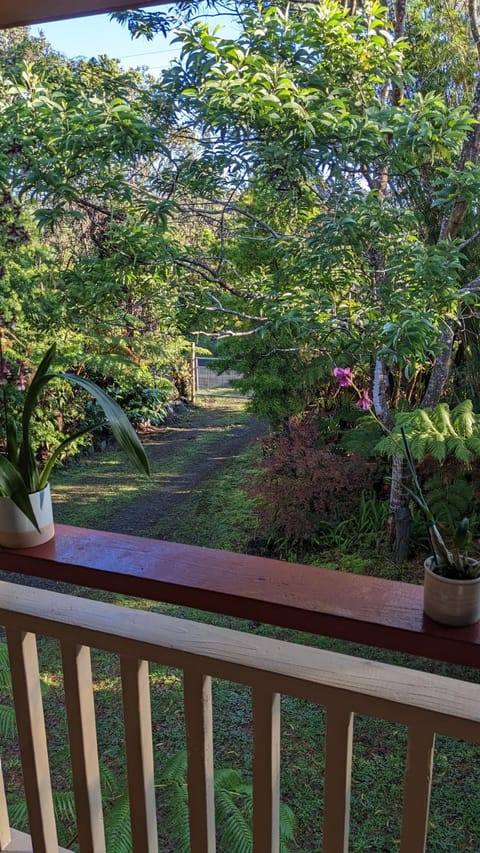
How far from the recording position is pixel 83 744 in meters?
0.92

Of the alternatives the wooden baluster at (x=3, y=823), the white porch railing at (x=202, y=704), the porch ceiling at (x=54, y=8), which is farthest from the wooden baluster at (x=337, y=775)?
the porch ceiling at (x=54, y=8)

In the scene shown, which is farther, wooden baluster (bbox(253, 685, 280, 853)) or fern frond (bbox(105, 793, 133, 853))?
fern frond (bbox(105, 793, 133, 853))

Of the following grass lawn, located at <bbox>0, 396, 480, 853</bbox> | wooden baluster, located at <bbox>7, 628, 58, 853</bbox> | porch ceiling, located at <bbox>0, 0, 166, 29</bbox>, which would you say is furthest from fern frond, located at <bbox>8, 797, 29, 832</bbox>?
porch ceiling, located at <bbox>0, 0, 166, 29</bbox>

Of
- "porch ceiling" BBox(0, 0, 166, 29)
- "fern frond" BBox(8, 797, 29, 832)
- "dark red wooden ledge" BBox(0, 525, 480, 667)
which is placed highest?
"porch ceiling" BBox(0, 0, 166, 29)

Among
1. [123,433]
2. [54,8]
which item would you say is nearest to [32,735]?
[123,433]

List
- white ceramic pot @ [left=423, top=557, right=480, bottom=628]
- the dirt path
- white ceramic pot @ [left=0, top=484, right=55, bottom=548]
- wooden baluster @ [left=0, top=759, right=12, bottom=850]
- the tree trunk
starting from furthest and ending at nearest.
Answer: the dirt path < the tree trunk < wooden baluster @ [left=0, top=759, right=12, bottom=850] < white ceramic pot @ [left=0, top=484, right=55, bottom=548] < white ceramic pot @ [left=423, top=557, right=480, bottom=628]

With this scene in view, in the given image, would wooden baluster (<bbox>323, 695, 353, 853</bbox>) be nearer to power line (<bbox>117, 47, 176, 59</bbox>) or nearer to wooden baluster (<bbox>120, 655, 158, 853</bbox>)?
wooden baluster (<bbox>120, 655, 158, 853</bbox>)

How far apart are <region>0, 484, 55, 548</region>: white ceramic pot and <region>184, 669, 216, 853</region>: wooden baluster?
332 millimetres

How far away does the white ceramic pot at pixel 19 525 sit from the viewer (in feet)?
3.03

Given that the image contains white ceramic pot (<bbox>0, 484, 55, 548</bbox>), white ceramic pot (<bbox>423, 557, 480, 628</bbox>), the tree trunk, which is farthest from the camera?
the tree trunk

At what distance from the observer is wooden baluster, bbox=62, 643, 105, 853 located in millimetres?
893

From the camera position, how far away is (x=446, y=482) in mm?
1383

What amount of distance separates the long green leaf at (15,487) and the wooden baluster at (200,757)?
13.8 inches

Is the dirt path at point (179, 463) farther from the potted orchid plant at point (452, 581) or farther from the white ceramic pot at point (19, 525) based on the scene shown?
the potted orchid plant at point (452, 581)
